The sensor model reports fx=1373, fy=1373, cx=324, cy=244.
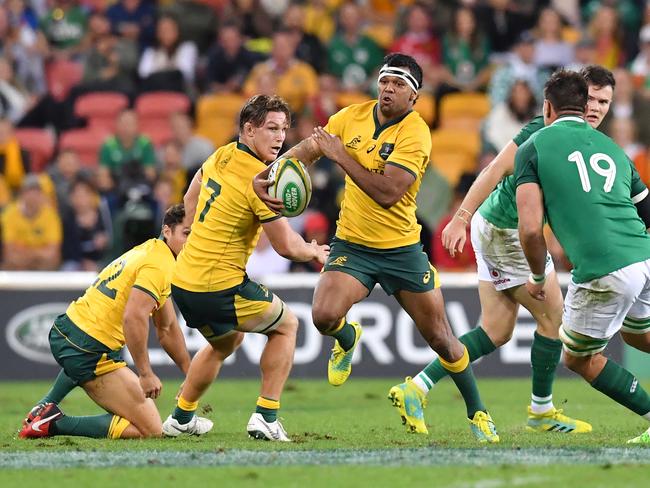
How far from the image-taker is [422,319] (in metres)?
9.18

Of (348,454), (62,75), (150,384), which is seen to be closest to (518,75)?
(62,75)

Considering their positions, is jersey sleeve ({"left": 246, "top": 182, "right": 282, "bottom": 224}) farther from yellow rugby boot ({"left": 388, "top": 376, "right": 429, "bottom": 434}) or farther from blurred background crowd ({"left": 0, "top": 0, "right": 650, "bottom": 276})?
blurred background crowd ({"left": 0, "top": 0, "right": 650, "bottom": 276})

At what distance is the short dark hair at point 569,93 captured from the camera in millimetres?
8336

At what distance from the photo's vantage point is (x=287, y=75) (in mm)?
18547

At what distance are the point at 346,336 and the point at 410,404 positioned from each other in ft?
2.14

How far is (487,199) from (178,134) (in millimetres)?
8503

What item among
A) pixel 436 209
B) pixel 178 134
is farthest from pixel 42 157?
pixel 436 209

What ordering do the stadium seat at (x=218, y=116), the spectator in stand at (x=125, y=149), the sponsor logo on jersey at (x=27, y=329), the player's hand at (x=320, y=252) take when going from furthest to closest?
the stadium seat at (x=218, y=116), the spectator in stand at (x=125, y=149), the sponsor logo on jersey at (x=27, y=329), the player's hand at (x=320, y=252)

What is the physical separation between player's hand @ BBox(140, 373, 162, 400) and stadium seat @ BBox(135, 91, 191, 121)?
34.3 feet

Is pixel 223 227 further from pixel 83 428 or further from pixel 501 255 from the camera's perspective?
pixel 501 255

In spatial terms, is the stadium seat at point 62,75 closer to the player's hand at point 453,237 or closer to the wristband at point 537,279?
the player's hand at point 453,237

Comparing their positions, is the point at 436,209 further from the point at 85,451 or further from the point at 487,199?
the point at 85,451

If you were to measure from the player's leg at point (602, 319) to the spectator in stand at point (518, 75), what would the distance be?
9432 mm

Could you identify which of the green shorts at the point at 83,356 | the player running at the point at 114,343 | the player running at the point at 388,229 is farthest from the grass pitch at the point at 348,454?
the player running at the point at 388,229
